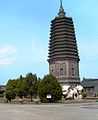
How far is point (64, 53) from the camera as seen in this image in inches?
6629

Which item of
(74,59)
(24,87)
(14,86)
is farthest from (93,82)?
(24,87)

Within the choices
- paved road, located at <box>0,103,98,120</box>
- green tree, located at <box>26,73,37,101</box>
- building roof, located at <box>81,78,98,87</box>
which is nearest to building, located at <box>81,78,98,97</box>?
building roof, located at <box>81,78,98,87</box>

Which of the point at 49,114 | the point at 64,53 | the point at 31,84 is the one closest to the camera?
the point at 49,114

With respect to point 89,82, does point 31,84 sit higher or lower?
lower

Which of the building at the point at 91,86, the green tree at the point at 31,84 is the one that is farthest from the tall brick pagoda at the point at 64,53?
A: the green tree at the point at 31,84

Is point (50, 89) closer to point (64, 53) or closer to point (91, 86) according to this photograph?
point (64, 53)

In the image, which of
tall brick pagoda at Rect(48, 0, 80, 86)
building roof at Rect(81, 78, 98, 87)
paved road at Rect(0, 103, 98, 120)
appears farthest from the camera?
building roof at Rect(81, 78, 98, 87)

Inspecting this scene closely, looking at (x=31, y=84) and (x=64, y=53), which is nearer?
(x=31, y=84)

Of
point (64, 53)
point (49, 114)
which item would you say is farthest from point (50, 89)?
point (64, 53)

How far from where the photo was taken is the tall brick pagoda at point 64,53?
550ft

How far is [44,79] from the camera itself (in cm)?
9275

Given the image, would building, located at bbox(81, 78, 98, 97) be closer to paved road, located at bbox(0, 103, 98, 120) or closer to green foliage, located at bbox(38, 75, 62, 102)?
green foliage, located at bbox(38, 75, 62, 102)

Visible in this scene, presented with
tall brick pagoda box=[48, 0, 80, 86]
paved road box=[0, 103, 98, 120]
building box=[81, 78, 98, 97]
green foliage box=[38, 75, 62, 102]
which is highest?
tall brick pagoda box=[48, 0, 80, 86]

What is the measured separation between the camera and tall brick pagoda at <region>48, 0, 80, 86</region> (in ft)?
550
